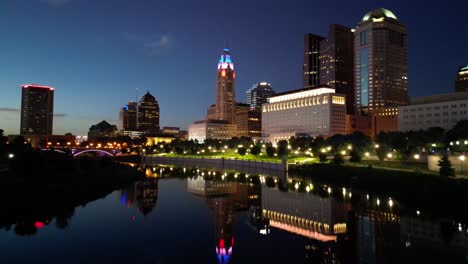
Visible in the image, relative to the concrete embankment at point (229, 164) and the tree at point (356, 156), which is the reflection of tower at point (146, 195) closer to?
the concrete embankment at point (229, 164)

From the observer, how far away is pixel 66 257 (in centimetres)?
2694

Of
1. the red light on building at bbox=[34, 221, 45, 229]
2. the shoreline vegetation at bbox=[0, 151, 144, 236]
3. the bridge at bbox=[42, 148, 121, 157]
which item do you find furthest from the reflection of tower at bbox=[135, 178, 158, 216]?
the bridge at bbox=[42, 148, 121, 157]

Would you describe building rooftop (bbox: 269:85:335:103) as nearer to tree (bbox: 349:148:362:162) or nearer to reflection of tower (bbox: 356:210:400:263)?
tree (bbox: 349:148:362:162)

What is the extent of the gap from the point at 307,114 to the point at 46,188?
13847cm

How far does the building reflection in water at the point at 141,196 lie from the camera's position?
156 ft

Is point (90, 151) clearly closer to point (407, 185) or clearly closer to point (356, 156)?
point (356, 156)

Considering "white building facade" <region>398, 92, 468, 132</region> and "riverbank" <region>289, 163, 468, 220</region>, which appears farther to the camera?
"white building facade" <region>398, 92, 468, 132</region>

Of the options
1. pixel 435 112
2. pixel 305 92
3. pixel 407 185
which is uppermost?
pixel 305 92

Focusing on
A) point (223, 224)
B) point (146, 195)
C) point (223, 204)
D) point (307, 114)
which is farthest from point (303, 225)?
point (307, 114)

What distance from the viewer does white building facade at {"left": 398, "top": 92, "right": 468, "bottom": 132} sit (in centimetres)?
11919

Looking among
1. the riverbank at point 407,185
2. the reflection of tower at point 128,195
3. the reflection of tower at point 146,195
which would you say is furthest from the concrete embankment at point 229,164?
the reflection of tower at point 128,195

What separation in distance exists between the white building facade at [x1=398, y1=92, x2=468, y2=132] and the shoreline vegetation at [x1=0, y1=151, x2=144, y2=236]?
10633 centimetres

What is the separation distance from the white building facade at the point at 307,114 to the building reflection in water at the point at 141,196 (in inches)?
4211

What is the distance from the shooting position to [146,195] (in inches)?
2263
